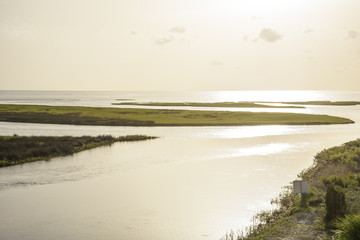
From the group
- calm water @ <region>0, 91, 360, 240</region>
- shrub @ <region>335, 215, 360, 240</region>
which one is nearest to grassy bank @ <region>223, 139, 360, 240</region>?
shrub @ <region>335, 215, 360, 240</region>

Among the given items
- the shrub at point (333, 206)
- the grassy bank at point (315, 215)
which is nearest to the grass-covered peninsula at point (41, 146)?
the grassy bank at point (315, 215)

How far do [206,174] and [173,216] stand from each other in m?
9.52

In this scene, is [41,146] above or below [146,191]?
above

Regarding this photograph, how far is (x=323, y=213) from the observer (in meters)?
16.1

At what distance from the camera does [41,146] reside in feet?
125

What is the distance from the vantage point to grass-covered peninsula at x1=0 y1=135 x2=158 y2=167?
107 ft

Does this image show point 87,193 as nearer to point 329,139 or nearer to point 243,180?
point 243,180

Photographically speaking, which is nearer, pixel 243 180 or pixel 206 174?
pixel 243 180

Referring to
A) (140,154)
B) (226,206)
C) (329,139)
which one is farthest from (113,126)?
(226,206)

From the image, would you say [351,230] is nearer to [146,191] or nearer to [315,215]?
[315,215]

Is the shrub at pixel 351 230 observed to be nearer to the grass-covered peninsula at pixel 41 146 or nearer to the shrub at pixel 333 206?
the shrub at pixel 333 206

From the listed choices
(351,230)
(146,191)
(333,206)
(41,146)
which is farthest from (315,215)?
(41,146)

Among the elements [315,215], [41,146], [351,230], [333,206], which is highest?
[351,230]

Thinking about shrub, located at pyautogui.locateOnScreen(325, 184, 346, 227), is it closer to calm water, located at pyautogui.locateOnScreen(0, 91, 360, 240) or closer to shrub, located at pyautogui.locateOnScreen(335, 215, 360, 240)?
shrub, located at pyautogui.locateOnScreen(335, 215, 360, 240)
